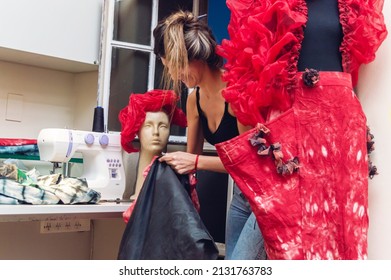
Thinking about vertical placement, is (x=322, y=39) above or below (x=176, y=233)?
above

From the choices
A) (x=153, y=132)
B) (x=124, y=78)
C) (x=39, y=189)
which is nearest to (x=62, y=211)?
(x=39, y=189)

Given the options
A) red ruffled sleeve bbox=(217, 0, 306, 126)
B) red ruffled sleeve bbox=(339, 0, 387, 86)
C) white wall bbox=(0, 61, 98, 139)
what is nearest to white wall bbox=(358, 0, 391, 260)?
red ruffled sleeve bbox=(339, 0, 387, 86)

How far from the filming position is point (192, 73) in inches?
54.7

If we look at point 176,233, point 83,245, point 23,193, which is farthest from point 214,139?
point 83,245

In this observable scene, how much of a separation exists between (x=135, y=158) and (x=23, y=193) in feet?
1.94

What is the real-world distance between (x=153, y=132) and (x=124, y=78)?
0.35 meters

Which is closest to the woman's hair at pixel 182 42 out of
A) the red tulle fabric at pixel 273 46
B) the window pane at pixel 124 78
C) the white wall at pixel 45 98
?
the red tulle fabric at pixel 273 46

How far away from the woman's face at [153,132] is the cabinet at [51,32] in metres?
0.45

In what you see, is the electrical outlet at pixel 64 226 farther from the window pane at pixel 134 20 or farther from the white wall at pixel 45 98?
the window pane at pixel 134 20

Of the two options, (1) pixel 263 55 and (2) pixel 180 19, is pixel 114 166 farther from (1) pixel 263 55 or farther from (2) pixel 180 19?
(1) pixel 263 55

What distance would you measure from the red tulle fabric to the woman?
0.25 meters

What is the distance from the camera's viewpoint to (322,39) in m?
1.04

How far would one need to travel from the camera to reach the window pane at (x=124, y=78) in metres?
1.85

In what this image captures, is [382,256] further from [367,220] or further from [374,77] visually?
[374,77]
